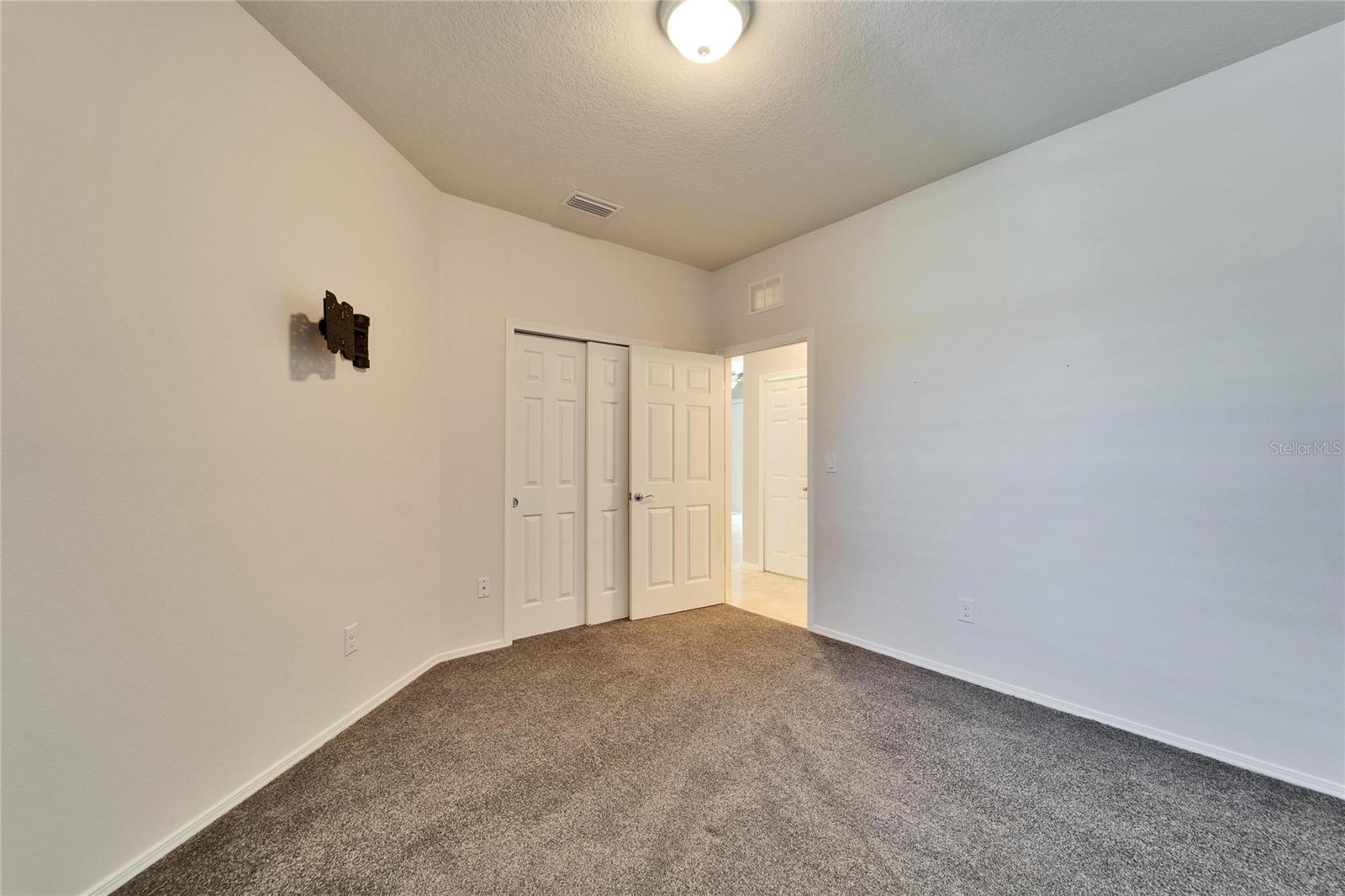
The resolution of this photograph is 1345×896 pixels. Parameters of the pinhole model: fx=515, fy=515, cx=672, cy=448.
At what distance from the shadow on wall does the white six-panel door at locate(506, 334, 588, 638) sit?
1.20 meters

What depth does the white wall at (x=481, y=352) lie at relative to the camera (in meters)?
3.03

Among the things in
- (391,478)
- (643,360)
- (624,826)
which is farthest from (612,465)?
(624,826)

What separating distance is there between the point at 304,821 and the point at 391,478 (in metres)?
1.42

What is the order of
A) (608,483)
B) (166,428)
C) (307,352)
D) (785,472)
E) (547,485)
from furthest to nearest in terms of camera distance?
(785,472), (608,483), (547,485), (307,352), (166,428)

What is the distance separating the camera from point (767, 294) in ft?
12.8

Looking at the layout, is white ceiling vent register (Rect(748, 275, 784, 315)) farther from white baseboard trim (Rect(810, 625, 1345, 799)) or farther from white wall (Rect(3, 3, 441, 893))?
white wall (Rect(3, 3, 441, 893))

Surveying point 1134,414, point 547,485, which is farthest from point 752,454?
point 1134,414

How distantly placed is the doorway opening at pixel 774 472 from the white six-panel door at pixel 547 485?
170cm

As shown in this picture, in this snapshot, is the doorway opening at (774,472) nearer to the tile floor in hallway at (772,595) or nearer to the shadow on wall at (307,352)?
the tile floor in hallway at (772,595)

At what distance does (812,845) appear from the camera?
1550 mm

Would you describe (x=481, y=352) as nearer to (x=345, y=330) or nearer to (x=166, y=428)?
(x=345, y=330)

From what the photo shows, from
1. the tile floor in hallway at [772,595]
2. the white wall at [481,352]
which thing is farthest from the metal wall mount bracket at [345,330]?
the tile floor in hallway at [772,595]

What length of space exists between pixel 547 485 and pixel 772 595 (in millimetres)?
2199

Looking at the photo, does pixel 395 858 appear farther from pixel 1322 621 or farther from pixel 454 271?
pixel 1322 621
